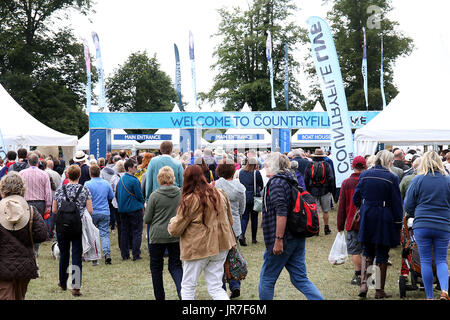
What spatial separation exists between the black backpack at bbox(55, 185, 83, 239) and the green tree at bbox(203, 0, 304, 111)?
37.6 metres

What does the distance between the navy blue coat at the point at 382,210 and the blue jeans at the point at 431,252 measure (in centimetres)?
42

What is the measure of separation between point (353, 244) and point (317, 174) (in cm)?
483

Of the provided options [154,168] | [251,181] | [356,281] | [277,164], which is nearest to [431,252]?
[356,281]

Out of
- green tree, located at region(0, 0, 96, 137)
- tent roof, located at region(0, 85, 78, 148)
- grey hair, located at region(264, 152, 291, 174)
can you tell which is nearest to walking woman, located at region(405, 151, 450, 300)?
grey hair, located at region(264, 152, 291, 174)

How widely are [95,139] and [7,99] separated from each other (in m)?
4.52

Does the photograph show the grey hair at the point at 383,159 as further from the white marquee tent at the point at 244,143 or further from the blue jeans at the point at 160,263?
the white marquee tent at the point at 244,143

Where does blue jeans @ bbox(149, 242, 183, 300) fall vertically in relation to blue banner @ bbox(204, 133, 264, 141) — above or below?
below

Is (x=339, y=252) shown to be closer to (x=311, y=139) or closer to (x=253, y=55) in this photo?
(x=311, y=139)

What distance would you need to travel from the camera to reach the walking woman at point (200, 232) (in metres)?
4.54

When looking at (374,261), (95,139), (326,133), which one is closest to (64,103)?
(95,139)

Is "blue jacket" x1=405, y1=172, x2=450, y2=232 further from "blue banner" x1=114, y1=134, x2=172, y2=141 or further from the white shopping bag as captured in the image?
"blue banner" x1=114, y1=134, x2=172, y2=141

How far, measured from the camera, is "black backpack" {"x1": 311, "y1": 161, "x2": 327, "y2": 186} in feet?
36.9

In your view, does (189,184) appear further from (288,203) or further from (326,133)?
(326,133)

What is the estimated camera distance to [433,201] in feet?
17.3
